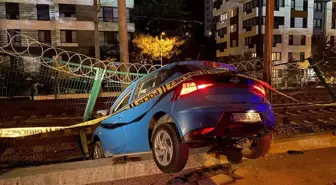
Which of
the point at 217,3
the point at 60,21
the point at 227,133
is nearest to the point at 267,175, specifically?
the point at 227,133

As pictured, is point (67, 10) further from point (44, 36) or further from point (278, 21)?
point (278, 21)

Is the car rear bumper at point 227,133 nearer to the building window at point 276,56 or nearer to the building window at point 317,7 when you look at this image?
the building window at point 276,56

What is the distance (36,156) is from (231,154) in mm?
4598

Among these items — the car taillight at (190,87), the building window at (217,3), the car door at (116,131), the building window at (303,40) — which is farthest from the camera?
the building window at (217,3)

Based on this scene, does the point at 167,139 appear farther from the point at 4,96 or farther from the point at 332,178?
the point at 4,96

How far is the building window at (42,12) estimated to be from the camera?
37125mm

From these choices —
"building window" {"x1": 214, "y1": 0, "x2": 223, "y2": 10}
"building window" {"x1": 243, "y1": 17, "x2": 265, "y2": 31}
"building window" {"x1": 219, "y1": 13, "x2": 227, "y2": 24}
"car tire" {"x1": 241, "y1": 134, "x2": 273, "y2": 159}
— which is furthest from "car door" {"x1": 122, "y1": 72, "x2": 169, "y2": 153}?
"building window" {"x1": 214, "y1": 0, "x2": 223, "y2": 10}

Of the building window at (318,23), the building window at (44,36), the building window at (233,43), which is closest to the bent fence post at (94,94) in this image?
the building window at (44,36)

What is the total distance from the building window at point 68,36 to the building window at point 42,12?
2451 millimetres

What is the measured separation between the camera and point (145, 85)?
5227mm

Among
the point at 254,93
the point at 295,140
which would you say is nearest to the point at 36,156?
the point at 254,93

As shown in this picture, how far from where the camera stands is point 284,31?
47.5m

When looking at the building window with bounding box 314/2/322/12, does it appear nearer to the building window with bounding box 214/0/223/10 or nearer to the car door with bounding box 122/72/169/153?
the building window with bounding box 214/0/223/10

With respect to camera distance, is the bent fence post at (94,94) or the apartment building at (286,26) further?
the apartment building at (286,26)
